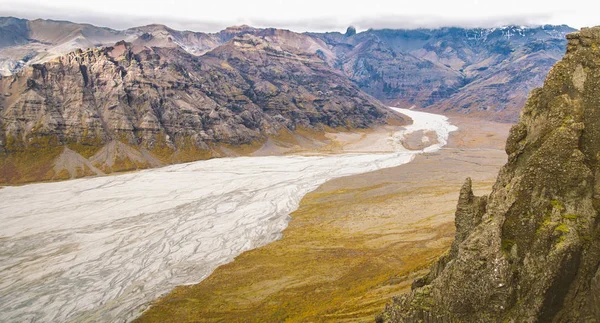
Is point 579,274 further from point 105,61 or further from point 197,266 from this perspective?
point 105,61

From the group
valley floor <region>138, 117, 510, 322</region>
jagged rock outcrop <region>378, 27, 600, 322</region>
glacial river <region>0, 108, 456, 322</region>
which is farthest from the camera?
glacial river <region>0, 108, 456, 322</region>

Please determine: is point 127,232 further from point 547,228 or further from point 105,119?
point 105,119

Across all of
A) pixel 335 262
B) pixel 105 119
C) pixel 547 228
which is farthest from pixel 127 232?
pixel 105 119

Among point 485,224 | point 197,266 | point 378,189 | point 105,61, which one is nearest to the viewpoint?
point 485,224

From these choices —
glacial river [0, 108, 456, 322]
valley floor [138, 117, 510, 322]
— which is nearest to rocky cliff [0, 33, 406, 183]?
glacial river [0, 108, 456, 322]

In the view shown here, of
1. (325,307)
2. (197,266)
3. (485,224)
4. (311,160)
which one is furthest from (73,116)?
(485,224)

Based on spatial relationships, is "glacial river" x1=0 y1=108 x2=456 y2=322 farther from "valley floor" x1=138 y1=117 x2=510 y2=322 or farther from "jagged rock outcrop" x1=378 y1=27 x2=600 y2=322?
"jagged rock outcrop" x1=378 y1=27 x2=600 y2=322
